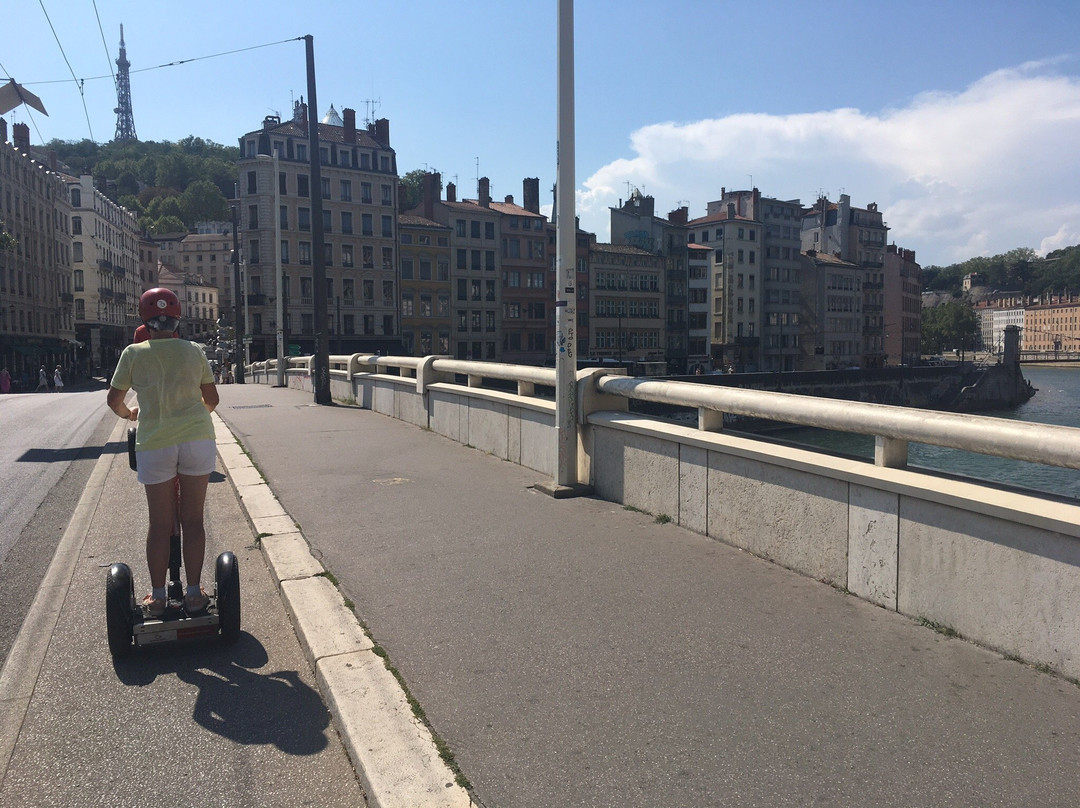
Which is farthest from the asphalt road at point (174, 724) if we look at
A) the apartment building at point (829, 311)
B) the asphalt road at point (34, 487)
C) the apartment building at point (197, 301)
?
the apartment building at point (197, 301)

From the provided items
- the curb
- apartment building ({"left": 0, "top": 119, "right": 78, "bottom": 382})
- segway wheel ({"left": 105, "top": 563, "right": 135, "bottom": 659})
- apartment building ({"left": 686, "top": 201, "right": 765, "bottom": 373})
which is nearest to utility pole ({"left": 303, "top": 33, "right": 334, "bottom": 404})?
the curb

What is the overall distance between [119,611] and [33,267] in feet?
230

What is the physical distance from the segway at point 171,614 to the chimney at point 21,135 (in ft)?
277

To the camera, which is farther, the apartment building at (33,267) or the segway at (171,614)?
the apartment building at (33,267)

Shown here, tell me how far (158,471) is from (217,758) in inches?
61.6

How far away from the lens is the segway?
429 centimetres

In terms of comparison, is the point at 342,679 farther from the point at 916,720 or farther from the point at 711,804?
the point at 916,720

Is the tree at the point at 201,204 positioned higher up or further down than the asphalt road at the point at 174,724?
higher up

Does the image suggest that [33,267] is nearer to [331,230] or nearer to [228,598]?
[331,230]

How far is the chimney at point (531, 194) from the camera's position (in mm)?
87562

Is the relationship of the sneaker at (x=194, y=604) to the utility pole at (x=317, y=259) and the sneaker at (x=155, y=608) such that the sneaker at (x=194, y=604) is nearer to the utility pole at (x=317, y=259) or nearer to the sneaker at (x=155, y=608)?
the sneaker at (x=155, y=608)

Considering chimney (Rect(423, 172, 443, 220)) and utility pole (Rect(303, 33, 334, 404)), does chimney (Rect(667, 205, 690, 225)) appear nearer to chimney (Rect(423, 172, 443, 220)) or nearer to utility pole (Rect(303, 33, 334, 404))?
chimney (Rect(423, 172, 443, 220))

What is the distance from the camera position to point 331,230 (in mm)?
77312

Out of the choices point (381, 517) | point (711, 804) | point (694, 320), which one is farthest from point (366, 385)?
point (694, 320)
